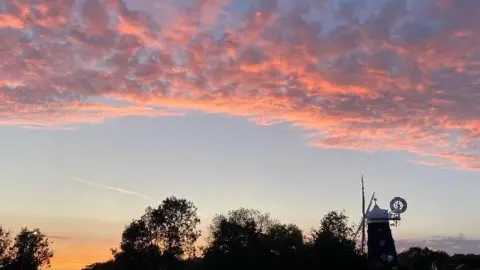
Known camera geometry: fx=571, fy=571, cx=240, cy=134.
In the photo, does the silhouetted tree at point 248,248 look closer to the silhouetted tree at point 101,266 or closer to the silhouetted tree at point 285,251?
the silhouetted tree at point 285,251

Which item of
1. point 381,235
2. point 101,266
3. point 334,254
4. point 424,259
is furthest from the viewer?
point 424,259

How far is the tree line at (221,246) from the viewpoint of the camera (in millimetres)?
100625

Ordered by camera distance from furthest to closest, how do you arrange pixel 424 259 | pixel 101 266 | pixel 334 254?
1. pixel 424 259
2. pixel 101 266
3. pixel 334 254

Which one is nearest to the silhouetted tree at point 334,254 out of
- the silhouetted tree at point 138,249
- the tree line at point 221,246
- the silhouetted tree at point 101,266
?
the tree line at point 221,246

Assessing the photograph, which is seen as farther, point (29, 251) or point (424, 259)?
point (424, 259)

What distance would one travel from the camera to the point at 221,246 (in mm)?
112625

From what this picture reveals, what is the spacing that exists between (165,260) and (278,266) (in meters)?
35.7

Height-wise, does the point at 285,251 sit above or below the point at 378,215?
below

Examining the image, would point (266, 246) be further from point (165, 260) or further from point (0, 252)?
point (0, 252)

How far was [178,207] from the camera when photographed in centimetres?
13000

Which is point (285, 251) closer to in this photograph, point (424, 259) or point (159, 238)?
point (159, 238)

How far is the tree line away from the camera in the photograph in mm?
100625

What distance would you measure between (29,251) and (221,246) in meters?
49.7

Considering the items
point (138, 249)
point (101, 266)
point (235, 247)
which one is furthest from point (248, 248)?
point (101, 266)
